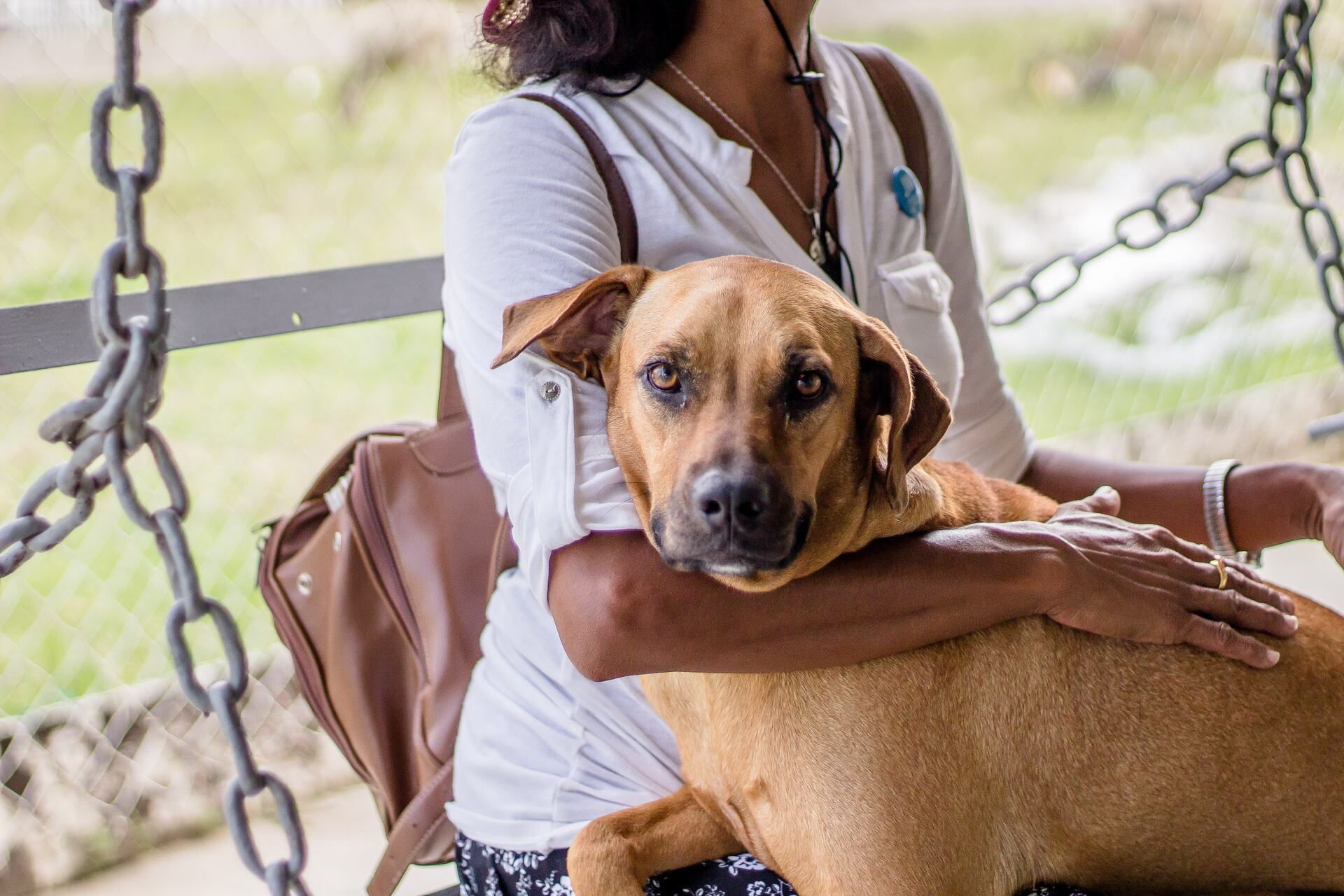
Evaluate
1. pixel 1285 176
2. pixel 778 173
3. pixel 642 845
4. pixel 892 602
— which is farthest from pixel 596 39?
pixel 1285 176

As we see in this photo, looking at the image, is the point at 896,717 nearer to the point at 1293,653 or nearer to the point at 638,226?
the point at 1293,653

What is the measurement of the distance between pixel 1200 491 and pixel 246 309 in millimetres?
1809

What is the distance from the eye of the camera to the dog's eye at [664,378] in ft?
4.70

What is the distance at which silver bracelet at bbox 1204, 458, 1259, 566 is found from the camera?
2.00 metres

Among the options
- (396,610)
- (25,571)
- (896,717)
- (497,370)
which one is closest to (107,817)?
(25,571)

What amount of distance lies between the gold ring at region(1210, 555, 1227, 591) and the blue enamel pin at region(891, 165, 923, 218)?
0.73 m

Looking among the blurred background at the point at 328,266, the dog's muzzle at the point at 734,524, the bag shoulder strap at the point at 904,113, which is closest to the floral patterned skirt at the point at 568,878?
the dog's muzzle at the point at 734,524

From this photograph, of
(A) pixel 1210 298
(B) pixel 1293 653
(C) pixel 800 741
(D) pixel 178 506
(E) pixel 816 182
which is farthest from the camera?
(A) pixel 1210 298

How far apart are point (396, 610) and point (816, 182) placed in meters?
0.99

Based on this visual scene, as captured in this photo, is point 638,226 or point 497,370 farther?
point 638,226

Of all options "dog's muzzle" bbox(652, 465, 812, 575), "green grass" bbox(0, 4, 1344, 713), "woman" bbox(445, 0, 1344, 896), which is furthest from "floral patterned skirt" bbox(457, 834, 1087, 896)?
"green grass" bbox(0, 4, 1344, 713)

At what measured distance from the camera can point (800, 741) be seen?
143cm

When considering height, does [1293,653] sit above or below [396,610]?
above

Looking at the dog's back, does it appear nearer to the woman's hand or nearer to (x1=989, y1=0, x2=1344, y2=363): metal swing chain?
the woman's hand
